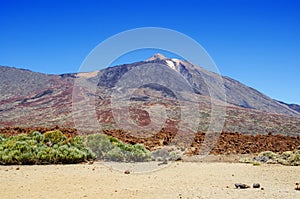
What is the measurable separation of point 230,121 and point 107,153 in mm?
20980

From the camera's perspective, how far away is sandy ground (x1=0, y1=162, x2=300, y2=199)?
25.7 ft

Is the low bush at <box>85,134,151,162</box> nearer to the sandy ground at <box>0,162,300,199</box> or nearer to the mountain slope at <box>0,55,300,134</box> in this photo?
the sandy ground at <box>0,162,300,199</box>

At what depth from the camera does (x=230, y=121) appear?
33188mm

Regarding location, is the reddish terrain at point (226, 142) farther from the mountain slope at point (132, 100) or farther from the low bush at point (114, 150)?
the mountain slope at point (132, 100)

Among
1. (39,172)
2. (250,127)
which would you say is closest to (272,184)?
(39,172)

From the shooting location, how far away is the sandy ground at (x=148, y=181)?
25.7ft

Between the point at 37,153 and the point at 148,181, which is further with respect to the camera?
the point at 37,153

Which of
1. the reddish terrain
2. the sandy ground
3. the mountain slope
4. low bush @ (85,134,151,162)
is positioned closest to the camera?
the sandy ground

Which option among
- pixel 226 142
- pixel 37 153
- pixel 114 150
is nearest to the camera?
pixel 37 153

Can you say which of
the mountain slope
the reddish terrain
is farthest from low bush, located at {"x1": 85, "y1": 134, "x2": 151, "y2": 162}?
the mountain slope

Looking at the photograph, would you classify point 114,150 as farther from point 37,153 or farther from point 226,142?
point 226,142

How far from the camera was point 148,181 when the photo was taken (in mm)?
9453

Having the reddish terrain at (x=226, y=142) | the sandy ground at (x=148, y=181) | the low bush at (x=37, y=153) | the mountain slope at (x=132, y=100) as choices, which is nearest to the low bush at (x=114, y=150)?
the low bush at (x=37, y=153)

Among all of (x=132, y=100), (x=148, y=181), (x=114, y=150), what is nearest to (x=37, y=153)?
(x=114, y=150)
